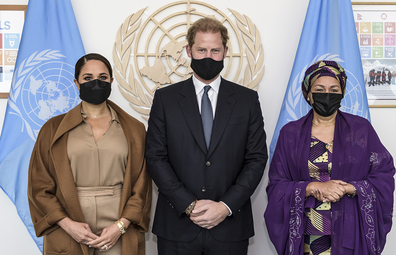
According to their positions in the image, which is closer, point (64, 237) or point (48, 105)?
point (64, 237)

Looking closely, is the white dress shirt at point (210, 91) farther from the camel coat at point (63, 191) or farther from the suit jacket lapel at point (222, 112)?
the camel coat at point (63, 191)

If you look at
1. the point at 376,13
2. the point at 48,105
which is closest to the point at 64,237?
the point at 48,105

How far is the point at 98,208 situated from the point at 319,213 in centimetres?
117

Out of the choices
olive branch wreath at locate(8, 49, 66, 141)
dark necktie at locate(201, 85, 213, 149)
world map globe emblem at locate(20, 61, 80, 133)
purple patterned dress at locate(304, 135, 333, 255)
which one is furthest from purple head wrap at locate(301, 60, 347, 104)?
olive branch wreath at locate(8, 49, 66, 141)

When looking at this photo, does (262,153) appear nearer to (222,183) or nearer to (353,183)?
(222,183)

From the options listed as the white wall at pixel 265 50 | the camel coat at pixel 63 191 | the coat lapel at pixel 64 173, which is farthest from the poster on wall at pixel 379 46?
the coat lapel at pixel 64 173

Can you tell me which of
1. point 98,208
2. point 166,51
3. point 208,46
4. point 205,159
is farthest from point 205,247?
point 166,51

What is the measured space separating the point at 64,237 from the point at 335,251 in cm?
140

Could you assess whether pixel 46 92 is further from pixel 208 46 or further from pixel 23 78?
pixel 208 46

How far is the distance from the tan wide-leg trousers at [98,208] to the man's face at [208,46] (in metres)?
0.88

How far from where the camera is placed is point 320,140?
1.84 metres

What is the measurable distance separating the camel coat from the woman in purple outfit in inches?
29.1

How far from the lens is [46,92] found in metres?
2.50

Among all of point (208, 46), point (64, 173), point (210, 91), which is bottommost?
point (64, 173)
